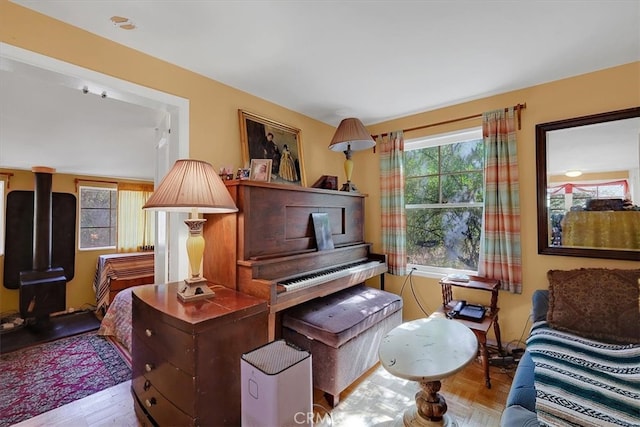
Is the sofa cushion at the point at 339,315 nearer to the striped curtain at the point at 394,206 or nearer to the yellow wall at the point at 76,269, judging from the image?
the striped curtain at the point at 394,206

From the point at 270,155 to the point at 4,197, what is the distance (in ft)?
15.3

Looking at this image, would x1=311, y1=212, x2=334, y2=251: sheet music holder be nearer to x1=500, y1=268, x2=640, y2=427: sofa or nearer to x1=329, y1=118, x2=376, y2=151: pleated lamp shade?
x1=329, y1=118, x2=376, y2=151: pleated lamp shade

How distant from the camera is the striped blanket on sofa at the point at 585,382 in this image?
1021 millimetres

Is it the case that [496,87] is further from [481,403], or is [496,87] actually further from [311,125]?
[481,403]

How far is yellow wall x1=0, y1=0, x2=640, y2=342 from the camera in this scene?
1.52 metres

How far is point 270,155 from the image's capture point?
101 inches

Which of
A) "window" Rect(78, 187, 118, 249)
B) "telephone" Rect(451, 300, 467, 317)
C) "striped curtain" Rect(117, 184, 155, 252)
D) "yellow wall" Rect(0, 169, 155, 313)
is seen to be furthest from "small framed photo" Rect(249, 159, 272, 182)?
"window" Rect(78, 187, 118, 249)

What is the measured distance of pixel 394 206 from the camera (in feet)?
10.1

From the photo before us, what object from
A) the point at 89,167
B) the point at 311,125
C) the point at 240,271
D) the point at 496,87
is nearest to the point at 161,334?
the point at 240,271

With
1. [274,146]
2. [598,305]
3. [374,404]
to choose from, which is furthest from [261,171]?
[598,305]

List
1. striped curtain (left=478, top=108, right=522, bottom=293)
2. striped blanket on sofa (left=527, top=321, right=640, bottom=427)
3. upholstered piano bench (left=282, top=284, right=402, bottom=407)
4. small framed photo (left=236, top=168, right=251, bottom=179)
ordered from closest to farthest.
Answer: striped blanket on sofa (left=527, top=321, right=640, bottom=427), upholstered piano bench (left=282, top=284, right=402, bottom=407), small framed photo (left=236, top=168, right=251, bottom=179), striped curtain (left=478, top=108, right=522, bottom=293)

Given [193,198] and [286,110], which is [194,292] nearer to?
[193,198]

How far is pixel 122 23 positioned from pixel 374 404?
2.88 meters

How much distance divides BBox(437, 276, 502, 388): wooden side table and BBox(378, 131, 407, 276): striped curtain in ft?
1.93
